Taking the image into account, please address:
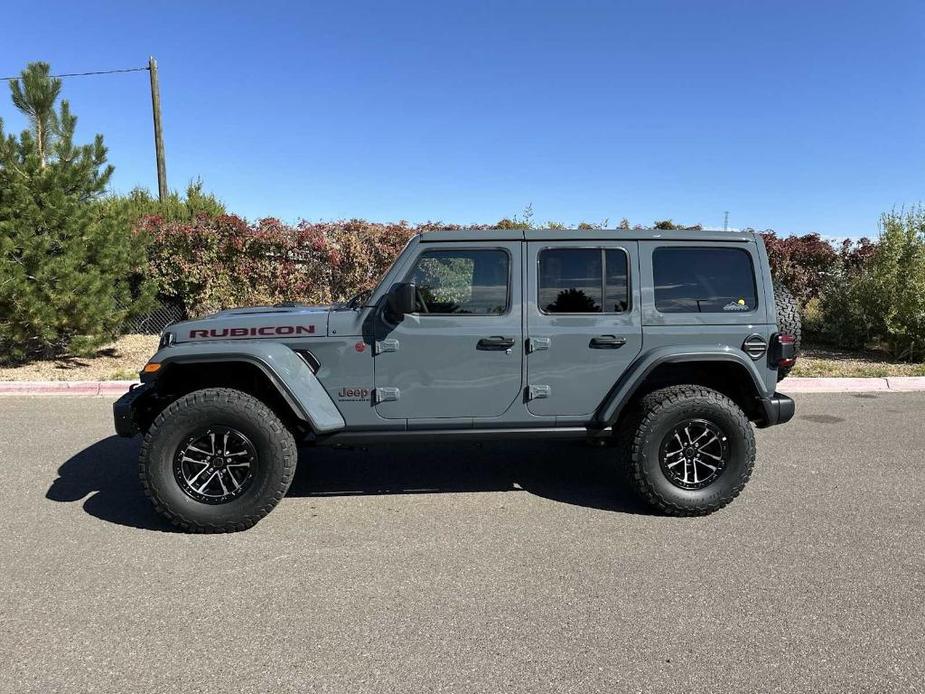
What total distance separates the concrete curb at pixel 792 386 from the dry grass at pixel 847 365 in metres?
0.35

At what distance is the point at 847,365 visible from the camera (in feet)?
30.7

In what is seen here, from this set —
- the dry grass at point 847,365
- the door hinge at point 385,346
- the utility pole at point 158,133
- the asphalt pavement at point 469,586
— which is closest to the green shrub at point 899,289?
the dry grass at point 847,365

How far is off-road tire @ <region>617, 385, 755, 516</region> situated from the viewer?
3.93 meters

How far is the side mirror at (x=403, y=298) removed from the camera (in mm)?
3652

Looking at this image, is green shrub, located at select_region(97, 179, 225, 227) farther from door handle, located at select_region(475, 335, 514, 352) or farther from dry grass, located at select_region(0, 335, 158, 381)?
door handle, located at select_region(475, 335, 514, 352)

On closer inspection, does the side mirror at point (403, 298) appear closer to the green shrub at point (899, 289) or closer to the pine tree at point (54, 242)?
the pine tree at point (54, 242)

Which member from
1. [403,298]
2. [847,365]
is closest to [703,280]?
[403,298]

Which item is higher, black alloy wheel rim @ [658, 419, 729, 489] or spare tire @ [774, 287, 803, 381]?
spare tire @ [774, 287, 803, 381]

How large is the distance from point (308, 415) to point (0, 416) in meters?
4.98

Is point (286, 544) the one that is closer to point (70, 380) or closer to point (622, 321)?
point (622, 321)

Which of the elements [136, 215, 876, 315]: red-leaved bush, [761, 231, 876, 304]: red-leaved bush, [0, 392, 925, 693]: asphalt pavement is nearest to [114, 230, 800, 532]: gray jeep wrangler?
[0, 392, 925, 693]: asphalt pavement

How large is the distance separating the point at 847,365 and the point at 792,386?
190 cm

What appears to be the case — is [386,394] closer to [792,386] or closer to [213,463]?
[213,463]

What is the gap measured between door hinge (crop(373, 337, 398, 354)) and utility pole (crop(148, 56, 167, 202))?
48.7ft
